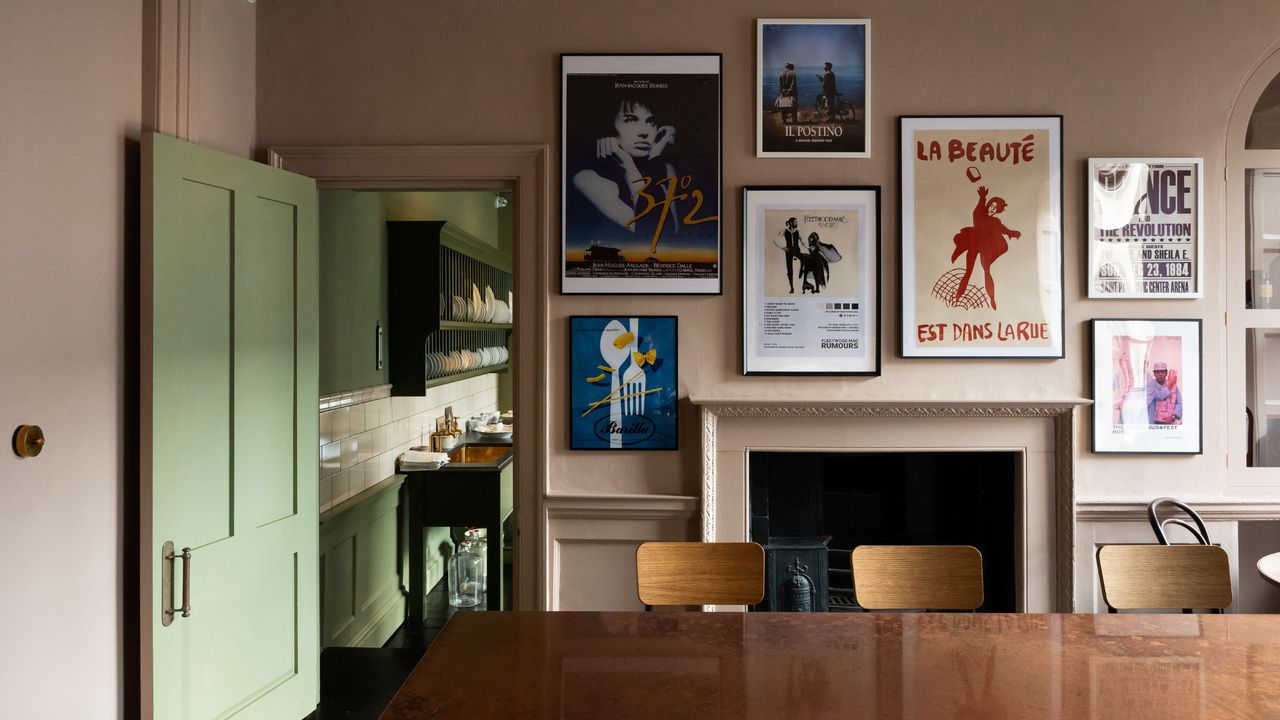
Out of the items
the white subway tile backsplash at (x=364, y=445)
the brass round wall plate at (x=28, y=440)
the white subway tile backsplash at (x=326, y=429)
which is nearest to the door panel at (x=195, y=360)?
the brass round wall plate at (x=28, y=440)

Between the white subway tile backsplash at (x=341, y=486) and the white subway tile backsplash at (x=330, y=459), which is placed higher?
the white subway tile backsplash at (x=330, y=459)

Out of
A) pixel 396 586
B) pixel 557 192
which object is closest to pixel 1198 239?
pixel 557 192

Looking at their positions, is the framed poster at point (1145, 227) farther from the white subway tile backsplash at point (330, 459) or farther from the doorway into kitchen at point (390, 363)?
the white subway tile backsplash at point (330, 459)

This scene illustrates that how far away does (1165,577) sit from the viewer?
2629 millimetres

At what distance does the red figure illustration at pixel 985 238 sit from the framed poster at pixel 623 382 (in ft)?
4.03

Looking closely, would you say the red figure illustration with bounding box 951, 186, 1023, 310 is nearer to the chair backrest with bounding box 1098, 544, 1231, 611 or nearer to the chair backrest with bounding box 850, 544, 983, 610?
the chair backrest with bounding box 1098, 544, 1231, 611

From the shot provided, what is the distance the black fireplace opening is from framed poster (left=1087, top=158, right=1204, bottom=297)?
91 cm

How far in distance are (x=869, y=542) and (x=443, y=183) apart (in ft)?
7.84

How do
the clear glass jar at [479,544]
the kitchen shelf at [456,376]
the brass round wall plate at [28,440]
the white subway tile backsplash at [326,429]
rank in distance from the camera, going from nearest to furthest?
the brass round wall plate at [28,440] → the white subway tile backsplash at [326,429] → the kitchen shelf at [456,376] → the clear glass jar at [479,544]

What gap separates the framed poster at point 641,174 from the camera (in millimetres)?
3582

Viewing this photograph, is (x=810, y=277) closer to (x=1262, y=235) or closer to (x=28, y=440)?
(x=1262, y=235)

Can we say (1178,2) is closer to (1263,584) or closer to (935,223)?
(935,223)

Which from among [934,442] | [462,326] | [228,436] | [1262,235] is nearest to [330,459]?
[228,436]

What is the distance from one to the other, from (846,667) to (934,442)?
187 centimetres
